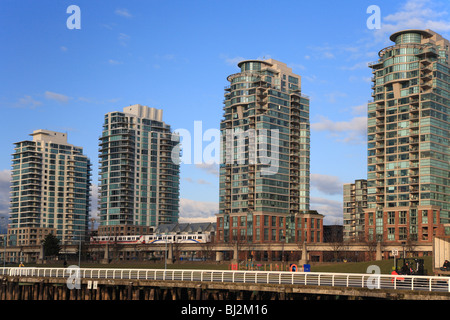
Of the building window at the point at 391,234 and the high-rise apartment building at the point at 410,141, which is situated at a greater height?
the high-rise apartment building at the point at 410,141

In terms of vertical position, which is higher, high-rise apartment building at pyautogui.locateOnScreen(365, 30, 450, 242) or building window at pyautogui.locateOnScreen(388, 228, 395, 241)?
high-rise apartment building at pyautogui.locateOnScreen(365, 30, 450, 242)

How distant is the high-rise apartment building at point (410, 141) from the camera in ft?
585

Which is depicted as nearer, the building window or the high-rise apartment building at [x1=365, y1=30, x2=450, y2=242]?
the high-rise apartment building at [x1=365, y1=30, x2=450, y2=242]

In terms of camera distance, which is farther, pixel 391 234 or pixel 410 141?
pixel 410 141

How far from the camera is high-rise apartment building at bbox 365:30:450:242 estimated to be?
178 m

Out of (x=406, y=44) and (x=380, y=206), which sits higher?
(x=406, y=44)

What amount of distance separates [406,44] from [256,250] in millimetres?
79219

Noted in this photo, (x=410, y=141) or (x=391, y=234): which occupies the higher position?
(x=410, y=141)

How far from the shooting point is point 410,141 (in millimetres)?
183250

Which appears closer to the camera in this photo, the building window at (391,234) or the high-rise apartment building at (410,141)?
the high-rise apartment building at (410,141)

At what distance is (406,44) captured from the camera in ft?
620
